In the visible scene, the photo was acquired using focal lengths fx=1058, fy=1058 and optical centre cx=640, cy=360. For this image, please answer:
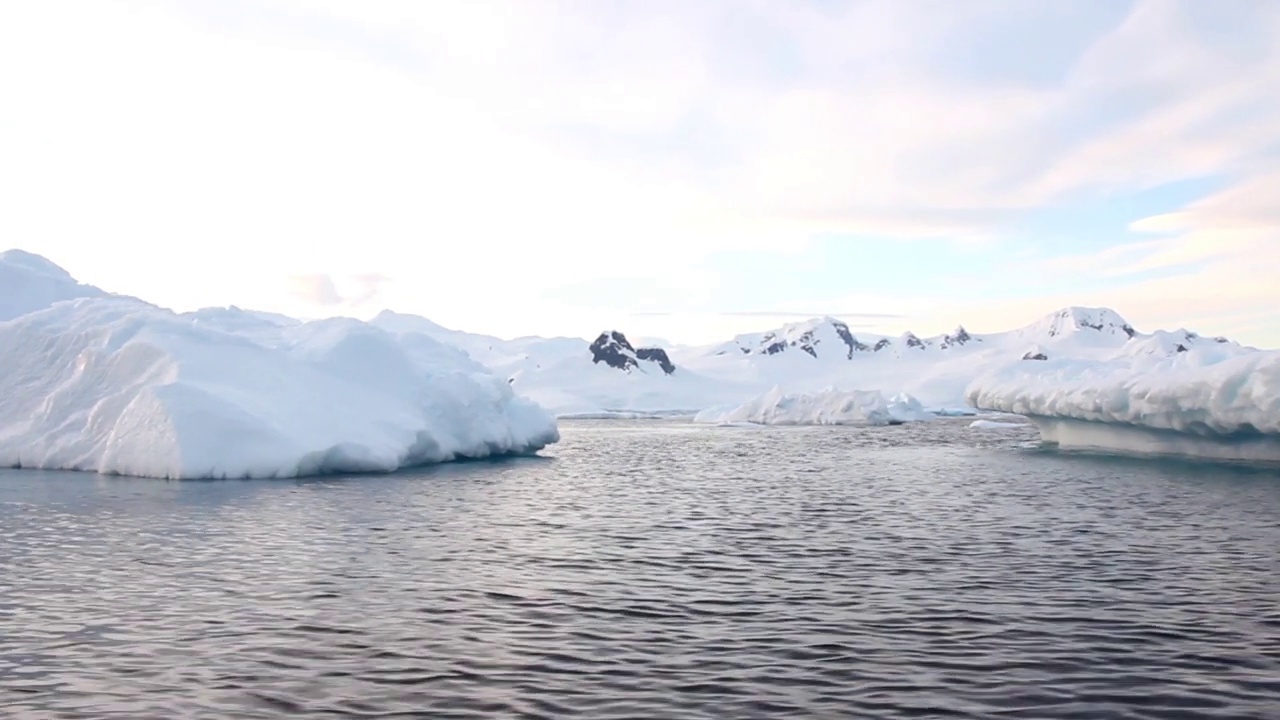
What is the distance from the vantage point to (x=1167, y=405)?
3850 centimetres

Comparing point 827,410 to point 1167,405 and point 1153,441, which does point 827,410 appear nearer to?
point 1153,441

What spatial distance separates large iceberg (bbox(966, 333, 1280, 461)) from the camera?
35.1 meters

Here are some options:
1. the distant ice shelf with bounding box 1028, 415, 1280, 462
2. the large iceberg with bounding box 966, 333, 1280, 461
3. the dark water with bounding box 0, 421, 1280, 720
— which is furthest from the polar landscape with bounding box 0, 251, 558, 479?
the distant ice shelf with bounding box 1028, 415, 1280, 462

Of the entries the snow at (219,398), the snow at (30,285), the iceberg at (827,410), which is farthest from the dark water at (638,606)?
the iceberg at (827,410)

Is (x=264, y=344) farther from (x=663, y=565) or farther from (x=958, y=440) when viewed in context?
(x=958, y=440)

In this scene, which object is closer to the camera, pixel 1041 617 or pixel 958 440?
pixel 1041 617

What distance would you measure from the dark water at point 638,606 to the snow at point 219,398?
4852 mm

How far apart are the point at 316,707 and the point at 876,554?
432 inches

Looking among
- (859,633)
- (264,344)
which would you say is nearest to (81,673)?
(859,633)

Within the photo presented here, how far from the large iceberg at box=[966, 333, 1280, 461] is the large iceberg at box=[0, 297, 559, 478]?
2582 centimetres

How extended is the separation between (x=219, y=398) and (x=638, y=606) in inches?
913

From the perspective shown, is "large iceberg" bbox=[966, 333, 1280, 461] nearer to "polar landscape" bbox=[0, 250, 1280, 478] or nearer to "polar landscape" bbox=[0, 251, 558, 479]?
"polar landscape" bbox=[0, 250, 1280, 478]

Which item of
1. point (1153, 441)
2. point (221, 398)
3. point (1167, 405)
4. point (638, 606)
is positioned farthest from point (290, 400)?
point (1153, 441)

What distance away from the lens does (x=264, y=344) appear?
4059 centimetres
